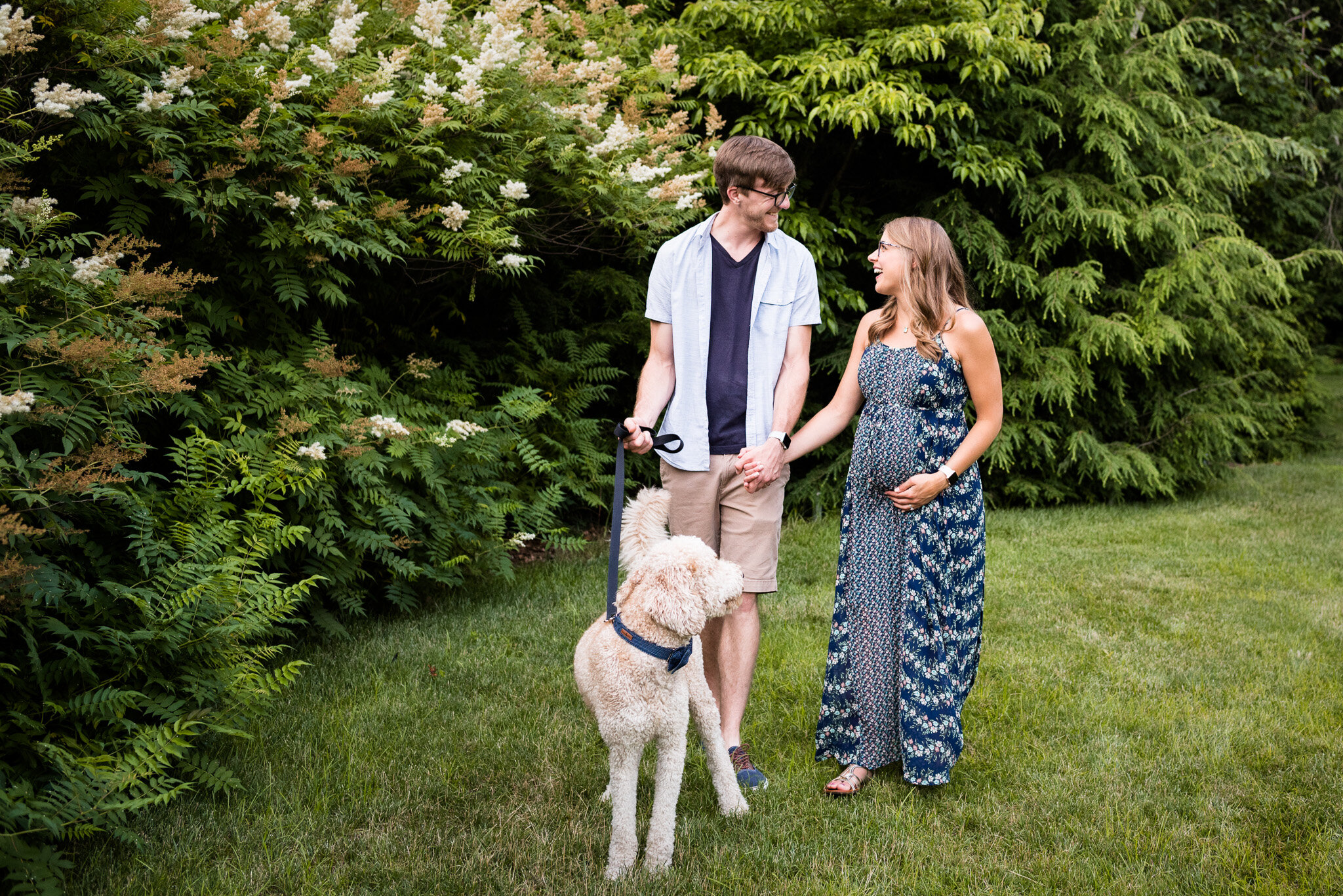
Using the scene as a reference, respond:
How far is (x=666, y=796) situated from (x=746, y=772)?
0.80 meters

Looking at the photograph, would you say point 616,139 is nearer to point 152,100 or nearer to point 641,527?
point 152,100

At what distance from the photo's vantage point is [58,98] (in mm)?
3314

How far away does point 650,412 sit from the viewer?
141 inches

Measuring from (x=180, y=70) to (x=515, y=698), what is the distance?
3100 millimetres

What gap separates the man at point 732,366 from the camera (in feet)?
11.5

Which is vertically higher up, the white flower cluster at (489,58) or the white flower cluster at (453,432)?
the white flower cluster at (489,58)

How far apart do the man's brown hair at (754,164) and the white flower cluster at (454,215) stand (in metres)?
2.01

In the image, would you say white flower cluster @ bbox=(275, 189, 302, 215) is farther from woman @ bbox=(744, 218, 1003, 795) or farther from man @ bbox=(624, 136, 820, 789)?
woman @ bbox=(744, 218, 1003, 795)

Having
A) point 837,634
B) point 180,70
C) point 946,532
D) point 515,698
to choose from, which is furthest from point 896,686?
point 180,70

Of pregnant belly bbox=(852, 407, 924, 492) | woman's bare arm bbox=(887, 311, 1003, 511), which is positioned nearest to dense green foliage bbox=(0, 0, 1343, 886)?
pregnant belly bbox=(852, 407, 924, 492)

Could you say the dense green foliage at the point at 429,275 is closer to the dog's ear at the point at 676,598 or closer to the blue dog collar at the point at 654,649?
the blue dog collar at the point at 654,649

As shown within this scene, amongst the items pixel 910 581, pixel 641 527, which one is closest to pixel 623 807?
pixel 641 527

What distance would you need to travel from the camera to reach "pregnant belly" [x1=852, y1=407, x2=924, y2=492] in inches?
140

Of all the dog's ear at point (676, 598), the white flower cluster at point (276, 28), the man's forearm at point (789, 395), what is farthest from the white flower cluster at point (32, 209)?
the man's forearm at point (789, 395)
